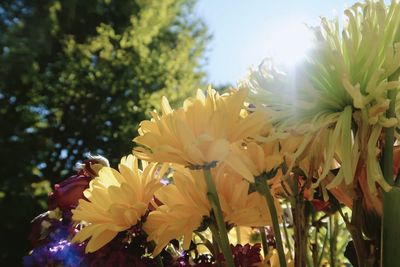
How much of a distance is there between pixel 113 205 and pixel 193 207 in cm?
6

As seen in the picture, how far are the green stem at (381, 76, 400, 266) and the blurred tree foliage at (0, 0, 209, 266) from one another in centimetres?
436

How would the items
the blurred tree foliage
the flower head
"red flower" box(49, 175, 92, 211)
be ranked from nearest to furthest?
the flower head
"red flower" box(49, 175, 92, 211)
the blurred tree foliage

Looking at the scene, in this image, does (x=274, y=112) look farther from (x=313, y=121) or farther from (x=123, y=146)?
(x=123, y=146)

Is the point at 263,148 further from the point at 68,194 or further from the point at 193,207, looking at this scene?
the point at 68,194

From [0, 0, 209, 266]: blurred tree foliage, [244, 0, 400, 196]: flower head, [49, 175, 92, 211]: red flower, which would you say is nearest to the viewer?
[244, 0, 400, 196]: flower head

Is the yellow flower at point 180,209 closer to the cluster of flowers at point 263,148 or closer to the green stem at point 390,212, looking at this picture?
the cluster of flowers at point 263,148

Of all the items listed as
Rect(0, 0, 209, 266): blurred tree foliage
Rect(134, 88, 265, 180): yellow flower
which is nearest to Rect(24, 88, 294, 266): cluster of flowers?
Rect(134, 88, 265, 180): yellow flower

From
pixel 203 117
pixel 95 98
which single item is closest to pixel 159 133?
pixel 203 117

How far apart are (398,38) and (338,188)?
113mm

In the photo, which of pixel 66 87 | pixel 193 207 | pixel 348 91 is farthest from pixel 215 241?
→ pixel 66 87

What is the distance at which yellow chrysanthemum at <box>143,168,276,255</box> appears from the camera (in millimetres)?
408

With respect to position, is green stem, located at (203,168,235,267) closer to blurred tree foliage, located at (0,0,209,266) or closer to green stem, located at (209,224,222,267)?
green stem, located at (209,224,222,267)

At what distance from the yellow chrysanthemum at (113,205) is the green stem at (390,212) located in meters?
0.17

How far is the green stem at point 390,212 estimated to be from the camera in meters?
0.36
